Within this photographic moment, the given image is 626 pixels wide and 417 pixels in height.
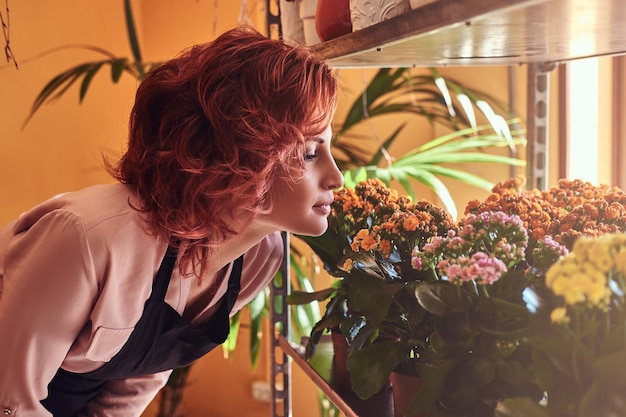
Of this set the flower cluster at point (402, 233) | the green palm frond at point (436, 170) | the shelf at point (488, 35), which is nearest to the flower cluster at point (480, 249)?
the flower cluster at point (402, 233)

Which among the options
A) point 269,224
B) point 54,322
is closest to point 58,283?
point 54,322

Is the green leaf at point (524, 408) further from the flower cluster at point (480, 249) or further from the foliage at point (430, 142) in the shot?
the foliage at point (430, 142)

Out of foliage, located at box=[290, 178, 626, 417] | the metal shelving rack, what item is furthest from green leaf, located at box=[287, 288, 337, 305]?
the metal shelving rack

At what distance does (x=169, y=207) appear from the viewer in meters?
1.22

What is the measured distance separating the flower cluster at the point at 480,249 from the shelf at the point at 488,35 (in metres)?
0.23

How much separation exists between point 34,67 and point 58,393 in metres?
1.81

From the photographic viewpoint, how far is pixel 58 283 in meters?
1.15

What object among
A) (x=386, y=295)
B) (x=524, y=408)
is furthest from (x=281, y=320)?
(x=524, y=408)

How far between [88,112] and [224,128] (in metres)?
2.03

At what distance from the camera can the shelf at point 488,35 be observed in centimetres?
78

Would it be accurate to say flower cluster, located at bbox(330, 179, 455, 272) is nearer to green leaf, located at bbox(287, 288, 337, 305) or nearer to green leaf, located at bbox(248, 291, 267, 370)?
green leaf, located at bbox(287, 288, 337, 305)

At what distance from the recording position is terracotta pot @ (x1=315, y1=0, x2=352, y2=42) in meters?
1.17

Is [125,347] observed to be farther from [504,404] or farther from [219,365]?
[219,365]

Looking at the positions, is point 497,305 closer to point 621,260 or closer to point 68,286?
point 621,260
